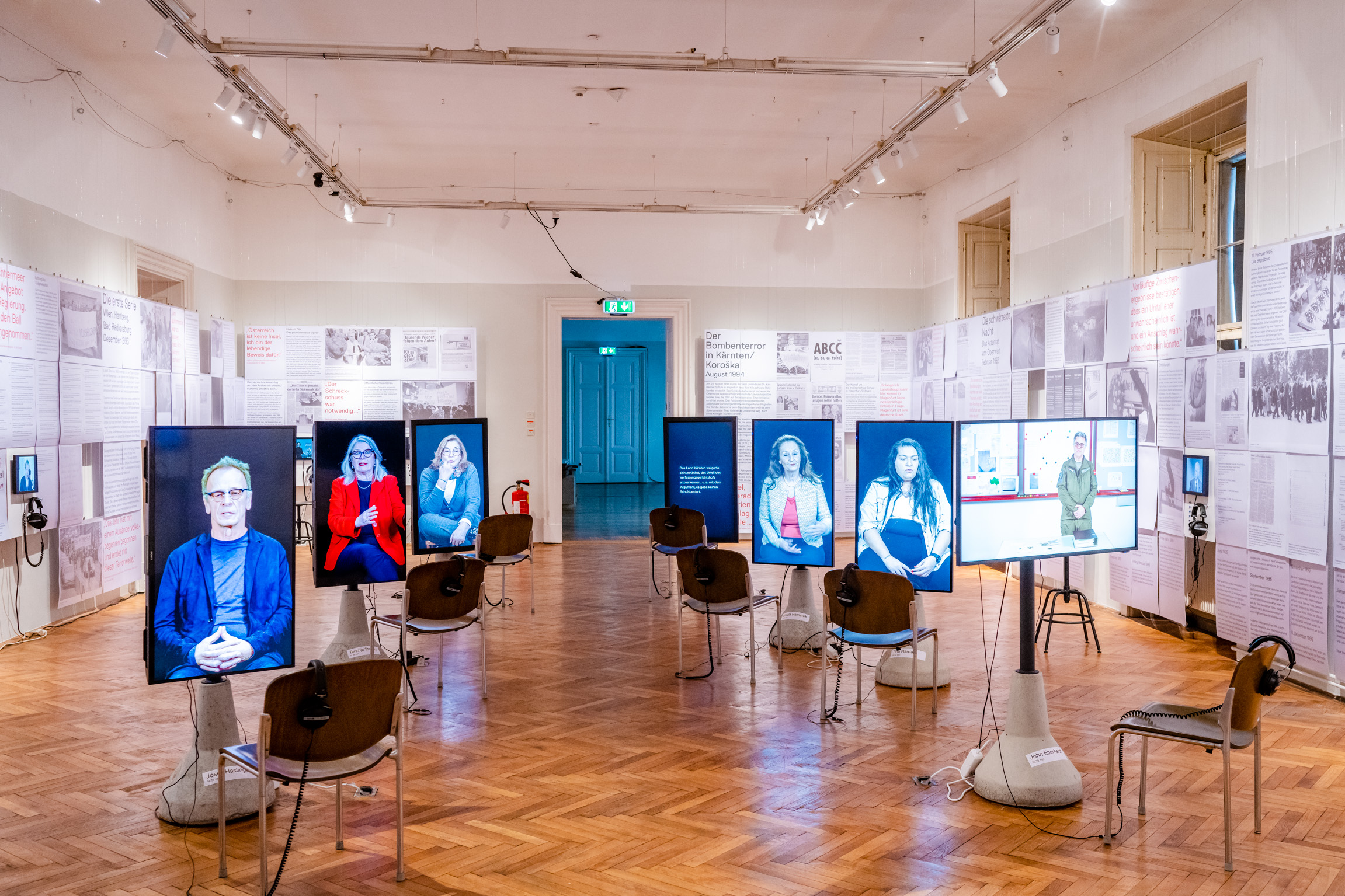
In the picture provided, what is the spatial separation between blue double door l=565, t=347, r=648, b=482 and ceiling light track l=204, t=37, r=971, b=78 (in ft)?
45.4

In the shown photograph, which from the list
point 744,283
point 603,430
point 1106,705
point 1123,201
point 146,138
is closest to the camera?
point 1106,705

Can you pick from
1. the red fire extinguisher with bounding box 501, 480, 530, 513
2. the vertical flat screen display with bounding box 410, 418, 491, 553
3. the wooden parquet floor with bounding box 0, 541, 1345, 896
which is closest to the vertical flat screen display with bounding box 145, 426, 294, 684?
the wooden parquet floor with bounding box 0, 541, 1345, 896

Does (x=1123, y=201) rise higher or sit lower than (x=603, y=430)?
higher

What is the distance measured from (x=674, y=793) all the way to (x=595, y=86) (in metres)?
6.39

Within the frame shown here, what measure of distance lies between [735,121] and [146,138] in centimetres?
567

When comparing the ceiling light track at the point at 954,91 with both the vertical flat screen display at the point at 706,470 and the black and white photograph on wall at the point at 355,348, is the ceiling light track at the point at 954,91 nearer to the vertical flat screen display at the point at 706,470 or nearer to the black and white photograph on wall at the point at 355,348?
the vertical flat screen display at the point at 706,470

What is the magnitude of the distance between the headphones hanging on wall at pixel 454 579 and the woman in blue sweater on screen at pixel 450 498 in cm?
68

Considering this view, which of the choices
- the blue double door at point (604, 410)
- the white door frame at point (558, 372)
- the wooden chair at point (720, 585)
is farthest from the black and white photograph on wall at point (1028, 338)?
the blue double door at point (604, 410)

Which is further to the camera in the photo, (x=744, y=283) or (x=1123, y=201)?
(x=744, y=283)

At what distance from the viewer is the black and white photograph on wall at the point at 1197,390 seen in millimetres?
6852

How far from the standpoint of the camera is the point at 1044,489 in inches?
155

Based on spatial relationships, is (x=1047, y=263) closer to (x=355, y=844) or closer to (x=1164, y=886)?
(x=1164, y=886)

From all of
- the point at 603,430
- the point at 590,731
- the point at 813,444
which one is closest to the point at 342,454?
the point at 590,731

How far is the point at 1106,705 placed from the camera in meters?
5.48
